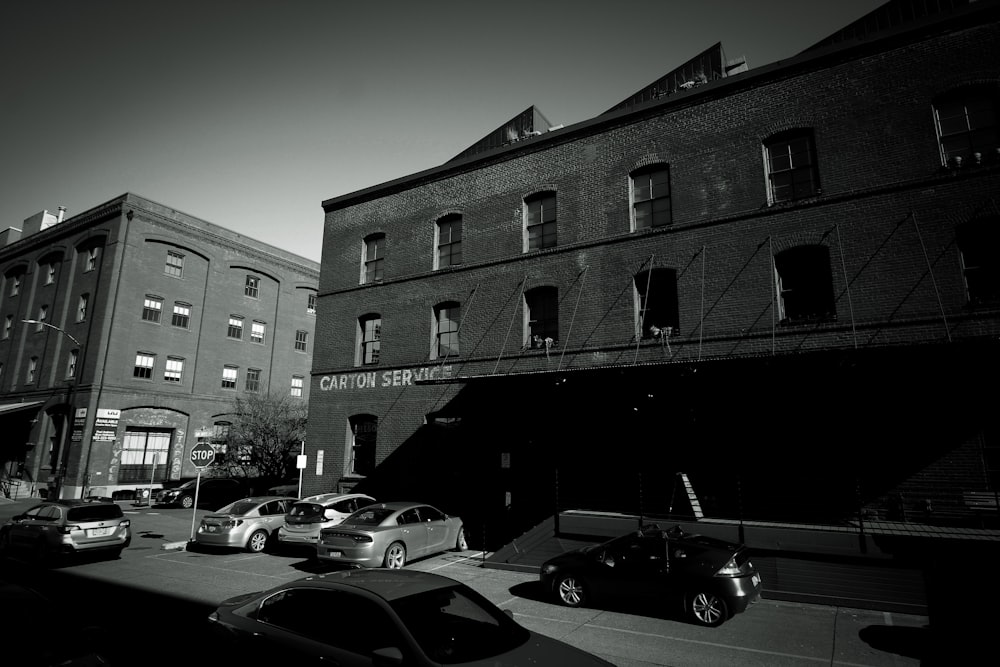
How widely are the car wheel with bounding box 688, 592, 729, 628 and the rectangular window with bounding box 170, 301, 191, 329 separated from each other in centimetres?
3803

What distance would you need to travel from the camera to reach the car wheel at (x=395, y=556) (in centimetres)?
1341

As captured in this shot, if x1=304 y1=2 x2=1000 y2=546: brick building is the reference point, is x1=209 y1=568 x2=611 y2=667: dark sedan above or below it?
below

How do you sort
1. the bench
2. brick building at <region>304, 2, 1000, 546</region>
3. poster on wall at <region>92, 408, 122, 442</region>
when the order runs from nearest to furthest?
the bench, brick building at <region>304, 2, 1000, 546</region>, poster on wall at <region>92, 408, 122, 442</region>

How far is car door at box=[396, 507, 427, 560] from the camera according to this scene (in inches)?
554

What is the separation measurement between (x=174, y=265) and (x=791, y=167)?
123 feet

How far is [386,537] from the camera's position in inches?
530

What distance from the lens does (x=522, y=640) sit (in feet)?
16.4

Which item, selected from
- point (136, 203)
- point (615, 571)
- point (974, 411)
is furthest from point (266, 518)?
point (136, 203)

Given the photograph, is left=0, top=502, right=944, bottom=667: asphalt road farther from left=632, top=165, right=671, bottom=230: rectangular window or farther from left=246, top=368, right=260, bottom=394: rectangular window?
left=246, top=368, right=260, bottom=394: rectangular window

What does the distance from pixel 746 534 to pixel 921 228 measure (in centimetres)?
900

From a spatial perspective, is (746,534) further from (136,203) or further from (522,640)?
(136,203)

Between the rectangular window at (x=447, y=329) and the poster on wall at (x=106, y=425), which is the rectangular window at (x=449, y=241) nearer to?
the rectangular window at (x=447, y=329)

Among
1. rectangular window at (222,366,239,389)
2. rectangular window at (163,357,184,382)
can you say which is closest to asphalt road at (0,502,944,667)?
rectangular window at (163,357,184,382)

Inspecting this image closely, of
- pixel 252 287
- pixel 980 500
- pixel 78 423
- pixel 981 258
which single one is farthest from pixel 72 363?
pixel 981 258
